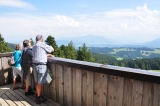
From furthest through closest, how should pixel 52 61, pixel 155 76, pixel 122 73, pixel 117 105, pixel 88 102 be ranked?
pixel 52 61 < pixel 88 102 < pixel 117 105 < pixel 122 73 < pixel 155 76

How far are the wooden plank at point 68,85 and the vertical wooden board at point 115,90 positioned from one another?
92cm

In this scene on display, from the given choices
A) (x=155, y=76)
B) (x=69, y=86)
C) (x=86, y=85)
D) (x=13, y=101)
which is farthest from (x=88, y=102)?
(x=13, y=101)

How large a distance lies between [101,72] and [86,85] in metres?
A: 0.51

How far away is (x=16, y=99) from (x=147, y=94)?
292 centimetres

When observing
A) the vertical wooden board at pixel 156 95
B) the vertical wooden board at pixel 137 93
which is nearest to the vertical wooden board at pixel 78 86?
the vertical wooden board at pixel 137 93

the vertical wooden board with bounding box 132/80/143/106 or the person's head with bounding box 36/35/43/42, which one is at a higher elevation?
the person's head with bounding box 36/35/43/42

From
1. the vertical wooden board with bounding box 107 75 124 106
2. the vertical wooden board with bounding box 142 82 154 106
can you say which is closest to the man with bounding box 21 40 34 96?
the vertical wooden board with bounding box 107 75 124 106

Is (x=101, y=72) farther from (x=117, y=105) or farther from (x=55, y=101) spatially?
(x=55, y=101)

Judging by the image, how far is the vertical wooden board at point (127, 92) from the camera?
196 centimetres

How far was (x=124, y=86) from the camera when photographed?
2.01 metres

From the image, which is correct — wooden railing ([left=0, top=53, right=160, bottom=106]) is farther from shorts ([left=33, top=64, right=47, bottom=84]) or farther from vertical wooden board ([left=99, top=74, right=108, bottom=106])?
shorts ([left=33, top=64, right=47, bottom=84])

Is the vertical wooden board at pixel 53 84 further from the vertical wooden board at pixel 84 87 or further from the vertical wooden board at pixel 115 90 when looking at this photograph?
the vertical wooden board at pixel 115 90

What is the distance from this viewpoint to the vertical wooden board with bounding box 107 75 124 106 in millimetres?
2062

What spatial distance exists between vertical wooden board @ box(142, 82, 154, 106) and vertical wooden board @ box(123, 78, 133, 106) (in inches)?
7.0
